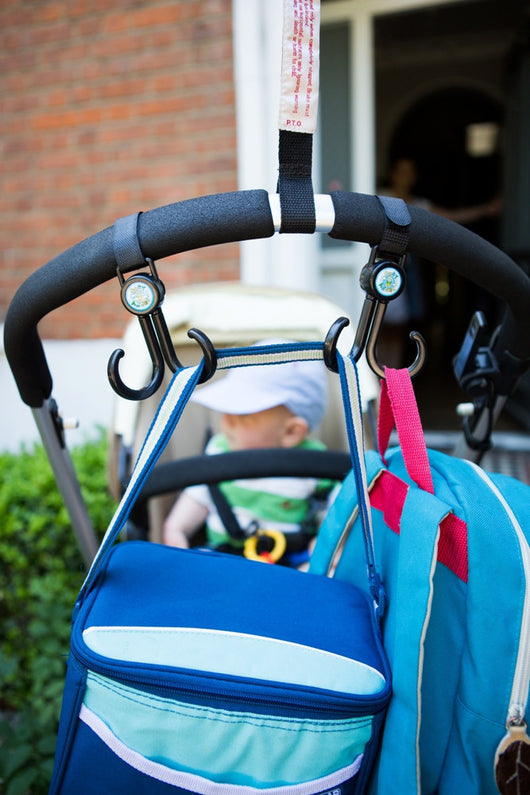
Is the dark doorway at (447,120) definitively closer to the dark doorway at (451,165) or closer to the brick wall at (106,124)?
the dark doorway at (451,165)

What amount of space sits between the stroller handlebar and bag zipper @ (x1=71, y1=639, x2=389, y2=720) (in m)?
0.44

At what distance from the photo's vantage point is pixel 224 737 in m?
0.64

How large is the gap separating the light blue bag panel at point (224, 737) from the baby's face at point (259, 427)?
88 cm

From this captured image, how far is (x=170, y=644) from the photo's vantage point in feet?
2.16

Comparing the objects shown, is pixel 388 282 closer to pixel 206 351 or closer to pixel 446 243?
pixel 446 243

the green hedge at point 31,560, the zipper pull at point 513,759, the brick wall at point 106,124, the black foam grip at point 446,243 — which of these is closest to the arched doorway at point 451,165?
the brick wall at point 106,124

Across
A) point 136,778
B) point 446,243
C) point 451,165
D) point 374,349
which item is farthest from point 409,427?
point 451,165

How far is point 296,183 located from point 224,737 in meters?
0.63

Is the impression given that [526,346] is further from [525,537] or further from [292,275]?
[292,275]

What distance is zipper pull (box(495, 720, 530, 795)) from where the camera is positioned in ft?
2.07

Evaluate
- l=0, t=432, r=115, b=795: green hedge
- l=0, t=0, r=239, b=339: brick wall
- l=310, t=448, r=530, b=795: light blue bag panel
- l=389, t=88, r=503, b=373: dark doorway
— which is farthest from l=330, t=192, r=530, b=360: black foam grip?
l=389, t=88, r=503, b=373: dark doorway

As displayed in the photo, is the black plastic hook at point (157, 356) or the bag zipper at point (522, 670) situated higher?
the black plastic hook at point (157, 356)

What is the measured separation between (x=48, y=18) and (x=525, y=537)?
406cm

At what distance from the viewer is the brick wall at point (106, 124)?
10.7 ft
